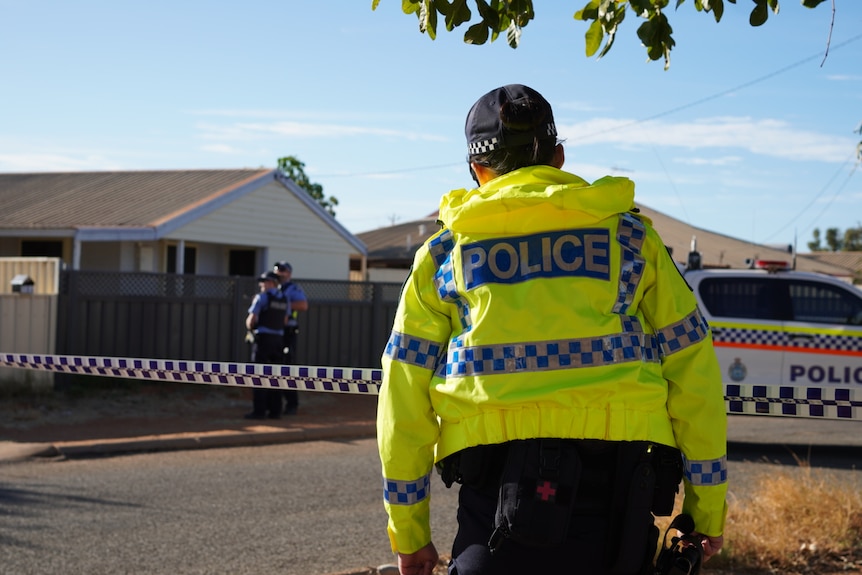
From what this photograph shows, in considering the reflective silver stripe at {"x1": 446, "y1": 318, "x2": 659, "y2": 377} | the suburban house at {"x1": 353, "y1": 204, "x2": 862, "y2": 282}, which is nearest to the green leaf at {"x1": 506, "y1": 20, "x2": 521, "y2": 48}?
the reflective silver stripe at {"x1": 446, "y1": 318, "x2": 659, "y2": 377}

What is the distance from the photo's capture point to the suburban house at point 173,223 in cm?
1894

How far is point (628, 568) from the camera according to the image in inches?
94.2

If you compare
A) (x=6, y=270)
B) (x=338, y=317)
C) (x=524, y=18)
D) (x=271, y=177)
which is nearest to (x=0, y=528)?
(x=524, y=18)

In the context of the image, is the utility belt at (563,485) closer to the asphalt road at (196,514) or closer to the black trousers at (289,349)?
the asphalt road at (196,514)

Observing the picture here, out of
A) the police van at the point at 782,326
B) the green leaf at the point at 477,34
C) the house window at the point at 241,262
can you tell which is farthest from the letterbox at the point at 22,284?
the green leaf at the point at 477,34

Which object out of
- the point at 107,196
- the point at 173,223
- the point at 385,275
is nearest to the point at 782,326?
the point at 173,223

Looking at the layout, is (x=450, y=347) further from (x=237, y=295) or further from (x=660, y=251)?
(x=237, y=295)

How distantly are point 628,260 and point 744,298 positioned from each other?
9.05 meters

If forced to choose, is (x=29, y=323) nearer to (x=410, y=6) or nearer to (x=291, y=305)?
(x=291, y=305)

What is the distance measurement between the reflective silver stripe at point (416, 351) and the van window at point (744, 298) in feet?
29.7

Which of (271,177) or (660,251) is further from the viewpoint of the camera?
(271,177)

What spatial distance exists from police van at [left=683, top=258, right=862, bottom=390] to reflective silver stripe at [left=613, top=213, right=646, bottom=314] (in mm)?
8705

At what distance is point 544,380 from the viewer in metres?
2.43

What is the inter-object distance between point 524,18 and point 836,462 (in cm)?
756
